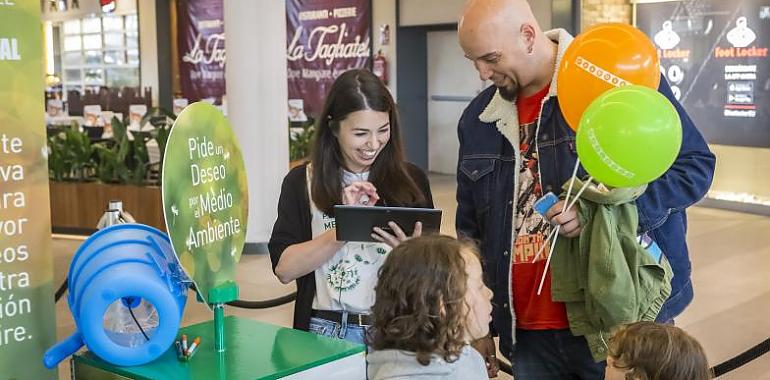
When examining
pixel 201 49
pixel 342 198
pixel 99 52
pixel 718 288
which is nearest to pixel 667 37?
pixel 718 288

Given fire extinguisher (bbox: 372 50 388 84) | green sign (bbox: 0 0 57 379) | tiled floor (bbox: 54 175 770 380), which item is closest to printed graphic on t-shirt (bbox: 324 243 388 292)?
green sign (bbox: 0 0 57 379)

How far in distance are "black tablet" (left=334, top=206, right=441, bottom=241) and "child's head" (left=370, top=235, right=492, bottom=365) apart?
28 cm

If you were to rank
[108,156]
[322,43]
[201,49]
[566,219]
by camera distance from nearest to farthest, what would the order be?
[566,219] → [108,156] → [322,43] → [201,49]

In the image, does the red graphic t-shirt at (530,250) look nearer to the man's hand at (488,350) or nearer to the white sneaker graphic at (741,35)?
the man's hand at (488,350)

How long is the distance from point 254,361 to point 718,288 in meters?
5.47

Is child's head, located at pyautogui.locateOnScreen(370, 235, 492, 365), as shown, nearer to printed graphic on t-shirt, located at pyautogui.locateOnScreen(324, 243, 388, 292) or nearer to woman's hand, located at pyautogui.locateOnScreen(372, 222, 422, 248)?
woman's hand, located at pyautogui.locateOnScreen(372, 222, 422, 248)

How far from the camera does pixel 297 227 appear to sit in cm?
251

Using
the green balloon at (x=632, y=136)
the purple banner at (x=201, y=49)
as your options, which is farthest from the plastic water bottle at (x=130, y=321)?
the purple banner at (x=201, y=49)

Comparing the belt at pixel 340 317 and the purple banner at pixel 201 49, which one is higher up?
the purple banner at pixel 201 49

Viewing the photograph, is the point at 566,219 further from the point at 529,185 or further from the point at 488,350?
the point at 488,350

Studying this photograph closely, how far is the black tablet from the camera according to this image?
7.23 ft

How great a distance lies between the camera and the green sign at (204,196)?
183cm

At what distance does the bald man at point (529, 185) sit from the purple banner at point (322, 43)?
35.8 ft

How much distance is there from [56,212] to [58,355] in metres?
7.20
